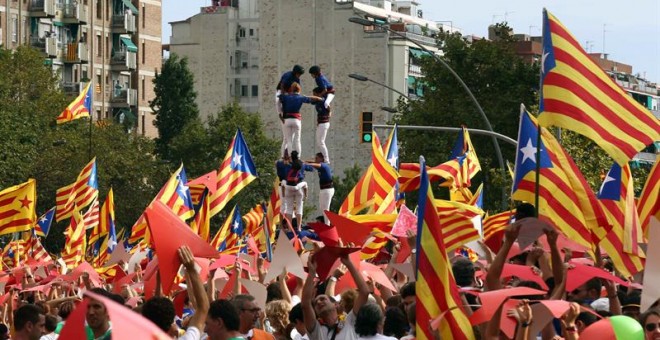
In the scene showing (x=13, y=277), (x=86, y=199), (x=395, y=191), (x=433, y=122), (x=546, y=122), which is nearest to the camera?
(x=546, y=122)

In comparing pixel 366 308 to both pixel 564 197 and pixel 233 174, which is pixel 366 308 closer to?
pixel 564 197

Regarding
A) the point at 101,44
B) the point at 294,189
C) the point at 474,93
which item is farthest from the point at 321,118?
the point at 101,44

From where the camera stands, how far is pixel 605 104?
15.0 m

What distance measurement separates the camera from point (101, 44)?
103m

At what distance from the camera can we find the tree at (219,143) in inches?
3696

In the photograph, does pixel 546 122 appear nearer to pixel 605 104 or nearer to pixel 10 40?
pixel 605 104

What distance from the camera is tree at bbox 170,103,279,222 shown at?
9388 cm

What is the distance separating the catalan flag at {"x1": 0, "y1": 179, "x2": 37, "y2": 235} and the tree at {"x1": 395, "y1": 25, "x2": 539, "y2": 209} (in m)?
34.5

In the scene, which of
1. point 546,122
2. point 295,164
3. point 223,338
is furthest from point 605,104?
point 295,164

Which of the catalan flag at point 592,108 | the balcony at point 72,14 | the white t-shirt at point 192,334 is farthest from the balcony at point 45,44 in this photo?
the white t-shirt at point 192,334

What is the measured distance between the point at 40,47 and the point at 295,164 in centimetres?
6596

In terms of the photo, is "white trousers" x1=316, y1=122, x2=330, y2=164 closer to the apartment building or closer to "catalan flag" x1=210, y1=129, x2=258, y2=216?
"catalan flag" x1=210, y1=129, x2=258, y2=216

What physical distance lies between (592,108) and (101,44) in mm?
89788

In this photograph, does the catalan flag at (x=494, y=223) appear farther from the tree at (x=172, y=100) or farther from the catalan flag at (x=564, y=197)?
the tree at (x=172, y=100)
